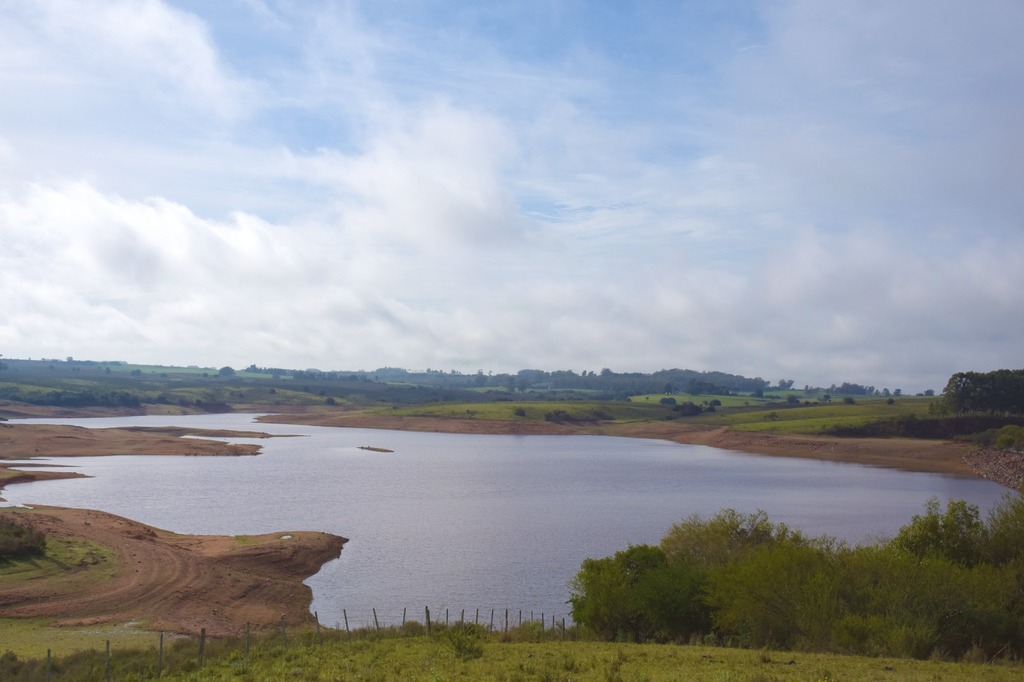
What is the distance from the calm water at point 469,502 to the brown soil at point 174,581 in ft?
7.23

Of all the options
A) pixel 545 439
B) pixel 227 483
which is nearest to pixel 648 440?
pixel 545 439

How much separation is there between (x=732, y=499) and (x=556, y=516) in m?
18.5

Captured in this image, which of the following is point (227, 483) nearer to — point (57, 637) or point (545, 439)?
point (57, 637)

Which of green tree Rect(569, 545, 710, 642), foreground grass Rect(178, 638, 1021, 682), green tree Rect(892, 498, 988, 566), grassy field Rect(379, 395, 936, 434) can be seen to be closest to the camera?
foreground grass Rect(178, 638, 1021, 682)

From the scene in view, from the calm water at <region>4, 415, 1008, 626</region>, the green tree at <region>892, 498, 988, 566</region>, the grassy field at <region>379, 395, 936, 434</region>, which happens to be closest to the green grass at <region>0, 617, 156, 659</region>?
the calm water at <region>4, 415, 1008, 626</region>

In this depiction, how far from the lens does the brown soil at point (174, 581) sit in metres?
34.7

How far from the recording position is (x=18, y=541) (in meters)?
40.6

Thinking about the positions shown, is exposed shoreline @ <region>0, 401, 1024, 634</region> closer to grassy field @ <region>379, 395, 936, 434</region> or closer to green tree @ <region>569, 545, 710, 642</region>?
green tree @ <region>569, 545, 710, 642</region>

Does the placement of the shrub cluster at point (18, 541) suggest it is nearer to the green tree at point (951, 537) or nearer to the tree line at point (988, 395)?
the green tree at point (951, 537)

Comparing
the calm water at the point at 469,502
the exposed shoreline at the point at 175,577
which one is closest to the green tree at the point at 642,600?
the calm water at the point at 469,502

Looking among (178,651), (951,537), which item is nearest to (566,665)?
(178,651)

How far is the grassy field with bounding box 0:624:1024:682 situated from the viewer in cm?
2006

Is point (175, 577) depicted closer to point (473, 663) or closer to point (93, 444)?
point (473, 663)

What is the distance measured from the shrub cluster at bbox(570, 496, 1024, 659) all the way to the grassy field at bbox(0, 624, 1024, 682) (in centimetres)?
242
